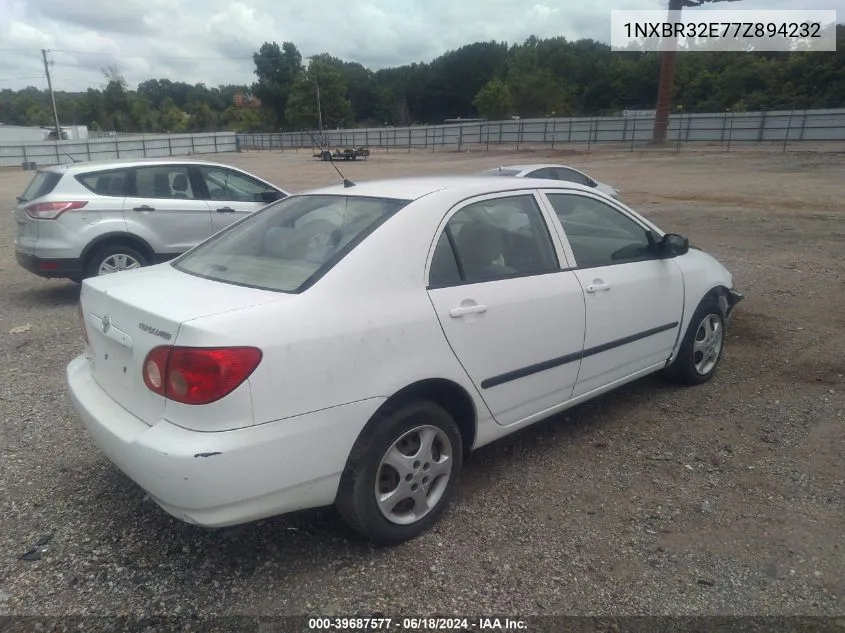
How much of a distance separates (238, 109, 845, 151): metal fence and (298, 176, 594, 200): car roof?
128 feet

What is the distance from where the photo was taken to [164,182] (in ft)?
25.1

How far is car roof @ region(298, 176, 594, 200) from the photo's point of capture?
3.23 metres

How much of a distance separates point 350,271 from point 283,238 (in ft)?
2.34

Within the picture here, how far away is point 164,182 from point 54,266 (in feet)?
5.12

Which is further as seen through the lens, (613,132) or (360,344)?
(613,132)

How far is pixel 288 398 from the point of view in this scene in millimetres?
2391

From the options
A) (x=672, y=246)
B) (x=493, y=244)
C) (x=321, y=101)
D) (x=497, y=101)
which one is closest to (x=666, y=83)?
(x=497, y=101)

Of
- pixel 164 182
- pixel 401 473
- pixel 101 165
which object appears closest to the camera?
pixel 401 473

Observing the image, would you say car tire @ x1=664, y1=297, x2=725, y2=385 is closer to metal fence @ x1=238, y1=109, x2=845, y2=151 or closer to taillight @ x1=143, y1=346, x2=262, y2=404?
taillight @ x1=143, y1=346, x2=262, y2=404

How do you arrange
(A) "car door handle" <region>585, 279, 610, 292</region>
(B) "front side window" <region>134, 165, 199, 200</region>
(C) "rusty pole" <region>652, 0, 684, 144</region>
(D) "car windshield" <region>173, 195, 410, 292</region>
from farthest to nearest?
(C) "rusty pole" <region>652, 0, 684, 144</region>
(B) "front side window" <region>134, 165, 199, 200</region>
(A) "car door handle" <region>585, 279, 610, 292</region>
(D) "car windshield" <region>173, 195, 410, 292</region>

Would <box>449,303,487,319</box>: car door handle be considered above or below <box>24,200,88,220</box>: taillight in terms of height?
above

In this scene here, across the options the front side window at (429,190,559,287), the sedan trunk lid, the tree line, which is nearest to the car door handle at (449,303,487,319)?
the front side window at (429,190,559,287)

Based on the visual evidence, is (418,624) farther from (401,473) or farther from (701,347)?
(701,347)

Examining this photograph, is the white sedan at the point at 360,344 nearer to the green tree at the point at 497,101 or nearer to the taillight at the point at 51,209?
the taillight at the point at 51,209
